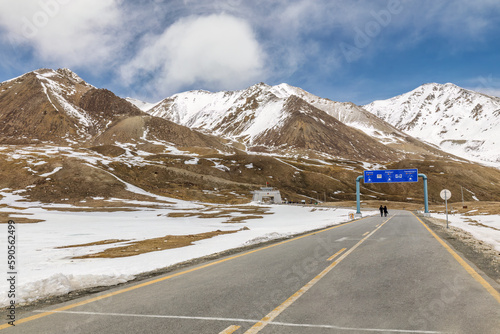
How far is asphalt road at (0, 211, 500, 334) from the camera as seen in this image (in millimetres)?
5047

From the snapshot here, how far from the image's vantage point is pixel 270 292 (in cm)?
693

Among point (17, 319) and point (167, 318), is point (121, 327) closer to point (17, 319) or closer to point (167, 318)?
point (167, 318)

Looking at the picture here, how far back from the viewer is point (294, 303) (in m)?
6.12

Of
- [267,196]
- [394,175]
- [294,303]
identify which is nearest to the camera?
[294,303]

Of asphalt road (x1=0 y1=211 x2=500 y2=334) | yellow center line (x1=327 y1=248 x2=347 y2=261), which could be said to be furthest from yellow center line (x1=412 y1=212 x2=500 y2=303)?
yellow center line (x1=327 y1=248 x2=347 y2=261)

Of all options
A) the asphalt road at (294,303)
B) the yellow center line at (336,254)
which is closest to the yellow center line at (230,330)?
the asphalt road at (294,303)

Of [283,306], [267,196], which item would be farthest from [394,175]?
[267,196]

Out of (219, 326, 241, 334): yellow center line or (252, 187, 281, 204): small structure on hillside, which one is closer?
(219, 326, 241, 334): yellow center line

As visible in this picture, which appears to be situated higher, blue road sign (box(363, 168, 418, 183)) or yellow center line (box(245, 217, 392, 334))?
blue road sign (box(363, 168, 418, 183))

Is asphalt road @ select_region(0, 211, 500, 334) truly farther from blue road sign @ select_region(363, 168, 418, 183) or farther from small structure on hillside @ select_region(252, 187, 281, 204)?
small structure on hillside @ select_region(252, 187, 281, 204)

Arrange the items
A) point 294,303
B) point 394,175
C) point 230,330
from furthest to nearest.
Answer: point 394,175 → point 294,303 → point 230,330

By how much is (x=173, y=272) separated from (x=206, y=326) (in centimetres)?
460

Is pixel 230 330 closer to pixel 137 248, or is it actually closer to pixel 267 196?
pixel 137 248

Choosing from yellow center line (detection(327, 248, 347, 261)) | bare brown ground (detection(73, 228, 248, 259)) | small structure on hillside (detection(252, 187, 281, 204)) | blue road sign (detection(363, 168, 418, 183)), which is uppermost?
blue road sign (detection(363, 168, 418, 183))
